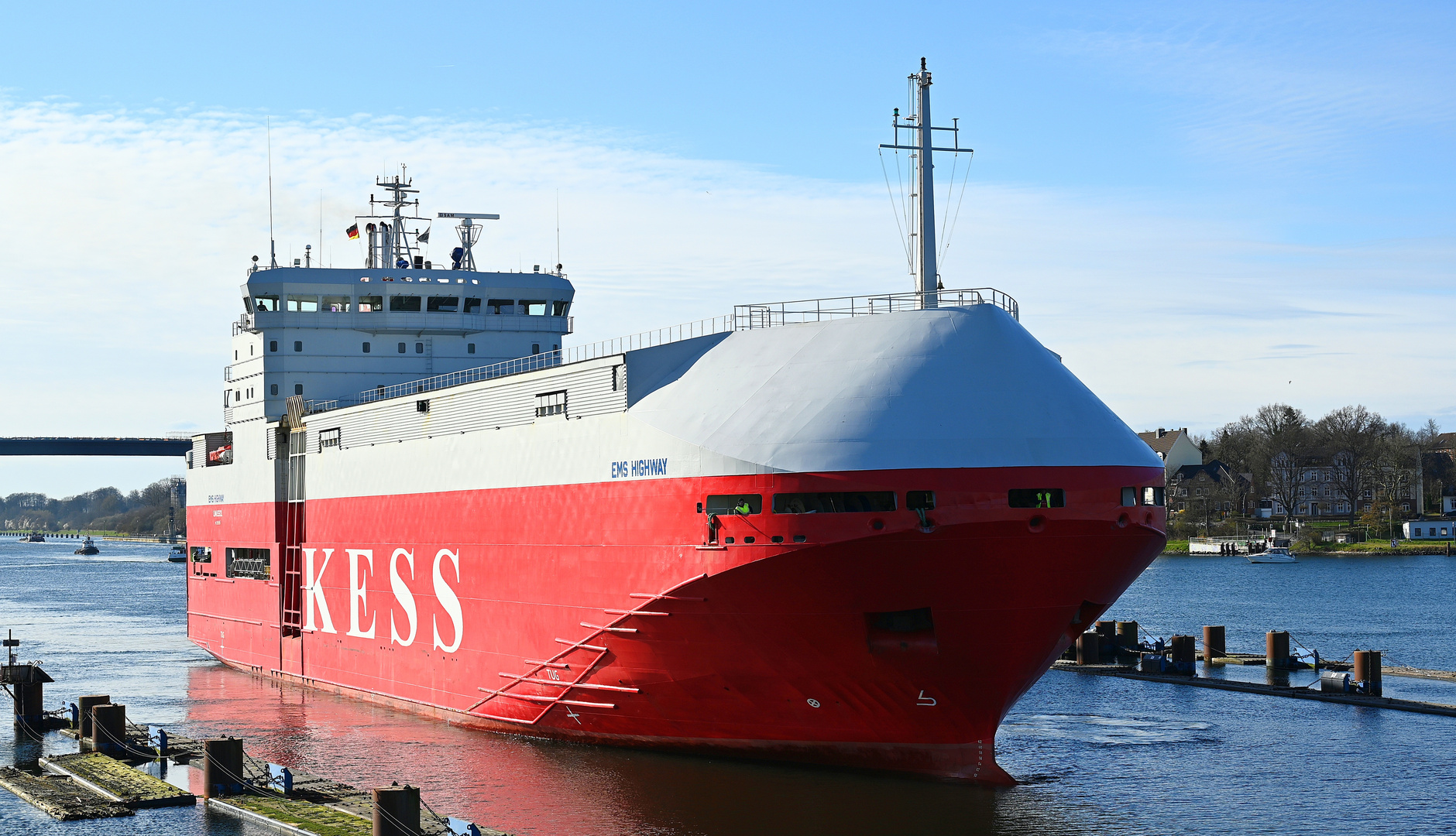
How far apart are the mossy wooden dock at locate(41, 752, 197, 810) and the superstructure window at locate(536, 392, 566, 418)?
29.6 feet

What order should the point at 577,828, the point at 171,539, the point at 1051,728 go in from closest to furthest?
the point at 577,828
the point at 1051,728
the point at 171,539

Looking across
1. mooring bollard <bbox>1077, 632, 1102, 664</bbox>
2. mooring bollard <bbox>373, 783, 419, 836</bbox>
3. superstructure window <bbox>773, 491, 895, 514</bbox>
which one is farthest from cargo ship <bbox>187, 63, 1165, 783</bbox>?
mooring bollard <bbox>1077, 632, 1102, 664</bbox>

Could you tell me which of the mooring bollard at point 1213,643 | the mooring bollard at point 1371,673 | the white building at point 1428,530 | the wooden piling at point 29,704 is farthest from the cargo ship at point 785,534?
the white building at point 1428,530

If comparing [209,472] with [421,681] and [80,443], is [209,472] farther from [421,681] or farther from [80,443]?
[80,443]

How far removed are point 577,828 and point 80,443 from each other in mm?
147086

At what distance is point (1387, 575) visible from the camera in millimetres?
85562

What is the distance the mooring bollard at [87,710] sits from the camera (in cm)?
2884

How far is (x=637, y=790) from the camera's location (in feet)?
74.7

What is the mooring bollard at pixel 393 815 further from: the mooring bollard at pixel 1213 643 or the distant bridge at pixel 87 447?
the distant bridge at pixel 87 447

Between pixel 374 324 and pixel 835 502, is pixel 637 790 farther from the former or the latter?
pixel 374 324

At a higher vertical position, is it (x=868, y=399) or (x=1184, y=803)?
(x=868, y=399)

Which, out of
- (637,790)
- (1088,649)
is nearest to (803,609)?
(637,790)

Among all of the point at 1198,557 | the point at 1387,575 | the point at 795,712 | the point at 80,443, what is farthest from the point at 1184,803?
the point at 80,443

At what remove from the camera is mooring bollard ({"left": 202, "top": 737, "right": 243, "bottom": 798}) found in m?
23.7
